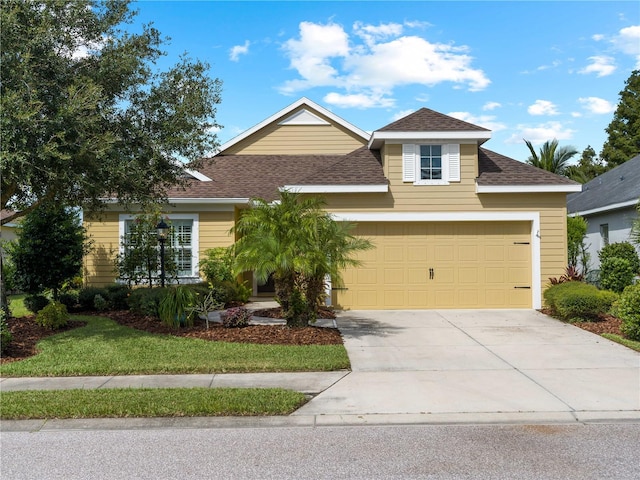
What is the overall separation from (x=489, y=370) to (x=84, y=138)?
7232 mm

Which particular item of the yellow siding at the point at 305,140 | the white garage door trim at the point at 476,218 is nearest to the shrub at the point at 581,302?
the white garage door trim at the point at 476,218

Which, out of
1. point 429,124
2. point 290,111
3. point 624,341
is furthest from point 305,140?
point 624,341

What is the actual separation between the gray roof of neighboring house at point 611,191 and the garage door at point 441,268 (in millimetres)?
4781

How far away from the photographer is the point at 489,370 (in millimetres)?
7664

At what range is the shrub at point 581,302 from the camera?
1140cm

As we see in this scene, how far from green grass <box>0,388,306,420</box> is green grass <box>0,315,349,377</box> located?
1.03 meters

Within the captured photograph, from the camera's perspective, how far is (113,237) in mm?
14984

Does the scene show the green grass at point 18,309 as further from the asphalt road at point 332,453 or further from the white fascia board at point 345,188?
the asphalt road at point 332,453

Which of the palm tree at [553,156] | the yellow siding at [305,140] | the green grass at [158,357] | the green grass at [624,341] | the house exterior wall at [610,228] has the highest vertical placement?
the palm tree at [553,156]

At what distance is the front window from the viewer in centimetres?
1369

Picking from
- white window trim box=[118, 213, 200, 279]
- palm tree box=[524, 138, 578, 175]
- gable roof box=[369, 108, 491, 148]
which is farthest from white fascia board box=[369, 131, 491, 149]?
palm tree box=[524, 138, 578, 175]

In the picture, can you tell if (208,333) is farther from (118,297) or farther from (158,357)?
(118,297)

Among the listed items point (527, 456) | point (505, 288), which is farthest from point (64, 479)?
point (505, 288)

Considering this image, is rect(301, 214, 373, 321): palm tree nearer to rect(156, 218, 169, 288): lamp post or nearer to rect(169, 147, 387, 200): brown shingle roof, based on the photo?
rect(169, 147, 387, 200): brown shingle roof
